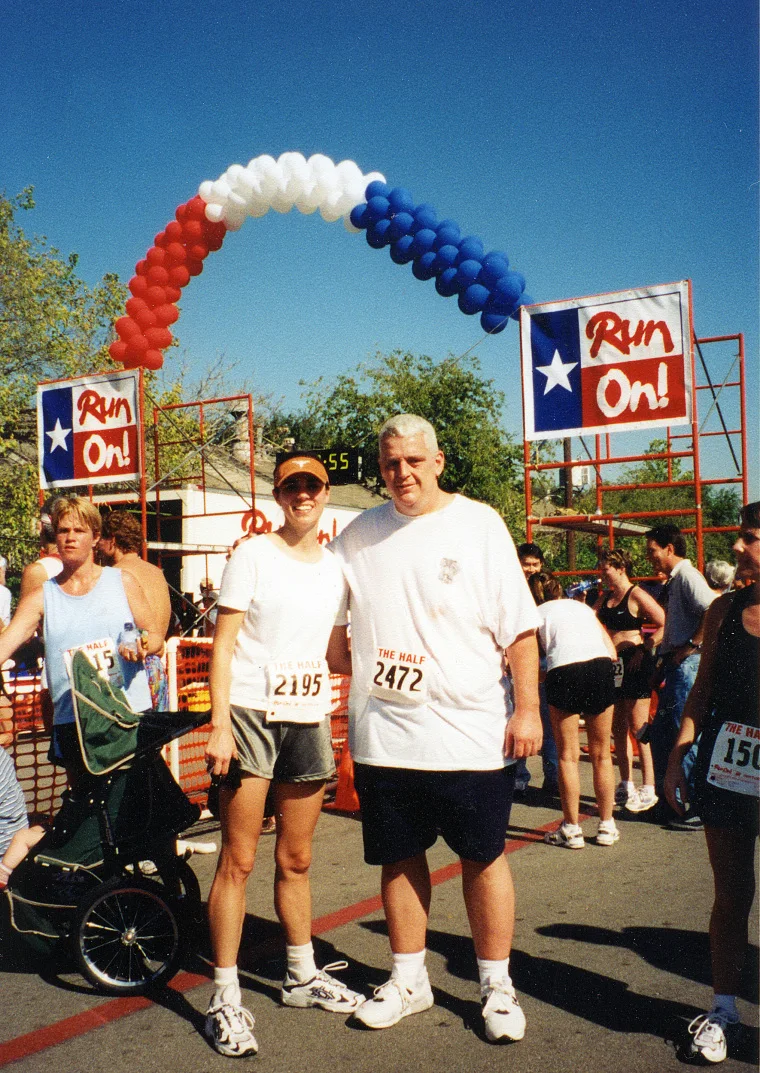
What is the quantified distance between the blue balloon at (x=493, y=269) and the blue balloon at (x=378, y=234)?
134 centimetres

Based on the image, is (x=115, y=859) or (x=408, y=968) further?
(x=115, y=859)

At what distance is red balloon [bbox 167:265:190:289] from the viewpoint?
44.0ft

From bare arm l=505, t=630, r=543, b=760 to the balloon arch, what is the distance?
928cm

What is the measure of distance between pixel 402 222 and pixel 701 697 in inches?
392

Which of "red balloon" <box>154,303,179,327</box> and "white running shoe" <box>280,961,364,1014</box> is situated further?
"red balloon" <box>154,303,179,327</box>

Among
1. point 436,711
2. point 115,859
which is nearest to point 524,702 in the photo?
point 436,711

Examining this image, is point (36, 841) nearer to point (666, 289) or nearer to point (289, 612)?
point (289, 612)

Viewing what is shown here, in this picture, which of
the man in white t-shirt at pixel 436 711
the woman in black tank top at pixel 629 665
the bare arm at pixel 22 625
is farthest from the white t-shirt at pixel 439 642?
the woman in black tank top at pixel 629 665

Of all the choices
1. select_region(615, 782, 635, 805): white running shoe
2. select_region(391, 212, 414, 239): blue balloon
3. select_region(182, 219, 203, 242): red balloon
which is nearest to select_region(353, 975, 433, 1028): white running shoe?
select_region(615, 782, 635, 805): white running shoe

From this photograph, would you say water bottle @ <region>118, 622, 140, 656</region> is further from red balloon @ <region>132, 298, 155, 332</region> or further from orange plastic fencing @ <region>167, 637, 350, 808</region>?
red balloon @ <region>132, 298, 155, 332</region>

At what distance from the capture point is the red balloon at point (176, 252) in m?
13.3

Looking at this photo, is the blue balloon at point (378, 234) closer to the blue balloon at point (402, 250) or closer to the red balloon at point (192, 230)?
the blue balloon at point (402, 250)

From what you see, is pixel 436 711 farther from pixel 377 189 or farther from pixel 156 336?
pixel 156 336

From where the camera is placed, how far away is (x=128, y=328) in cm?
1335
